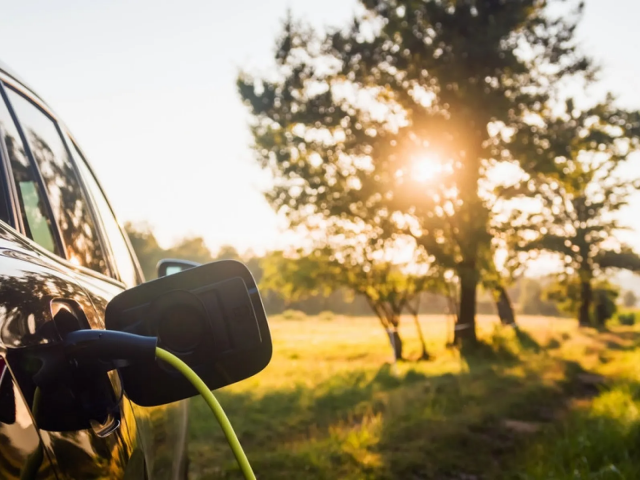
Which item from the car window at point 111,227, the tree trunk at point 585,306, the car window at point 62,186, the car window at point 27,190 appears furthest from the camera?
the tree trunk at point 585,306

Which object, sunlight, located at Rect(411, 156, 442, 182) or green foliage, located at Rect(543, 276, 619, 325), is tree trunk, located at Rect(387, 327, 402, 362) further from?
green foliage, located at Rect(543, 276, 619, 325)

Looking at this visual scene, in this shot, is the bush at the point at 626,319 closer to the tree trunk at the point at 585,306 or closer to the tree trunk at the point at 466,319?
the tree trunk at the point at 585,306

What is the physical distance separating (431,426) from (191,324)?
7319mm

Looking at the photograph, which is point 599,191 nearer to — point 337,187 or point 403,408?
point 337,187

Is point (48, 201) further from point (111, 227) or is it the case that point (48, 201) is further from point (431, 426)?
point (431, 426)

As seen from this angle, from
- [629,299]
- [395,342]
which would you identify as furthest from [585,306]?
[629,299]

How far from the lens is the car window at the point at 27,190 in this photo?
1.54 metres

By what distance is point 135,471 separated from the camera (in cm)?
136

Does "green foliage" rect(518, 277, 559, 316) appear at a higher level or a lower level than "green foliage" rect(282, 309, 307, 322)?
higher

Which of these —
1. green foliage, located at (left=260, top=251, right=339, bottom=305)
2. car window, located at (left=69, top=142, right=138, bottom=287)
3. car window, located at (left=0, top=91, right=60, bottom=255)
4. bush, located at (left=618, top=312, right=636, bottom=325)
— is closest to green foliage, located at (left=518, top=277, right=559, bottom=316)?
bush, located at (left=618, top=312, right=636, bottom=325)

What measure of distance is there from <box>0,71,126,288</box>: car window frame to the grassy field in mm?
3977

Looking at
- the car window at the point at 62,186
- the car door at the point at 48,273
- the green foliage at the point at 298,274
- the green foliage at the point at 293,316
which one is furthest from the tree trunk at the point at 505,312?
the car door at the point at 48,273

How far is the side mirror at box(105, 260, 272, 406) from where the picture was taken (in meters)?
1.27

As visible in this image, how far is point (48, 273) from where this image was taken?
1205mm
